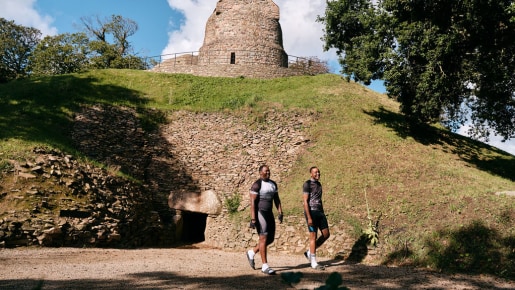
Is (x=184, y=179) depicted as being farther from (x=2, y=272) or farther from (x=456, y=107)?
(x=456, y=107)

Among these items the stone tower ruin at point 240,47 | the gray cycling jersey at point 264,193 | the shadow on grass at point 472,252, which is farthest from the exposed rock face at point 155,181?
the stone tower ruin at point 240,47

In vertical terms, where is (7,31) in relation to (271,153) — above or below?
above

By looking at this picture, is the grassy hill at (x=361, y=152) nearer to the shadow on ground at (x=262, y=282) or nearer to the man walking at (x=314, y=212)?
the shadow on ground at (x=262, y=282)

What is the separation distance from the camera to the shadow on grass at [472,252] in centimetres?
881

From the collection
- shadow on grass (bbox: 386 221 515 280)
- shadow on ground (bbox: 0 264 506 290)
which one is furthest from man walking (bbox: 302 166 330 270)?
shadow on grass (bbox: 386 221 515 280)

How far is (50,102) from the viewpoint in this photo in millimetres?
19906

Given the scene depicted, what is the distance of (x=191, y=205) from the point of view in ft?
51.0

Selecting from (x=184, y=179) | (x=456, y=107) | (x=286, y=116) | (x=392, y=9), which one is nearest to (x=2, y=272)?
(x=184, y=179)

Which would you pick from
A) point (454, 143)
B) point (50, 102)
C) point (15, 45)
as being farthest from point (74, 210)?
point (15, 45)

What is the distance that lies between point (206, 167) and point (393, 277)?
1108 cm

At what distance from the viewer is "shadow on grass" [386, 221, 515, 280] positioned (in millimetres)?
8812

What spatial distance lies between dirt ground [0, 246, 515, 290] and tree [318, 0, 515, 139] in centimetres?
1061

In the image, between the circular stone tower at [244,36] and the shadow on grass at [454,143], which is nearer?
the shadow on grass at [454,143]

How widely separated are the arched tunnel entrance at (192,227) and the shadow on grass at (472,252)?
8.63 meters
